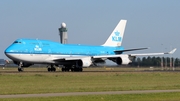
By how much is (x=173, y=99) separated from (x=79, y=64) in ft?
145

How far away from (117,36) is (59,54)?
55.0 ft

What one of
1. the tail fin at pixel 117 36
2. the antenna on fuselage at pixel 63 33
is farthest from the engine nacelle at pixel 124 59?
the antenna on fuselage at pixel 63 33

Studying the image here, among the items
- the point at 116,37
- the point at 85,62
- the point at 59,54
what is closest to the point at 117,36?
the point at 116,37

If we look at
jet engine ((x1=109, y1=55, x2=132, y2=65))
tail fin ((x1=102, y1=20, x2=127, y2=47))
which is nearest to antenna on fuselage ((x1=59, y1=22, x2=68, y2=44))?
tail fin ((x1=102, y1=20, x2=127, y2=47))

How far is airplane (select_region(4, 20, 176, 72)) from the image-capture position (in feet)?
211

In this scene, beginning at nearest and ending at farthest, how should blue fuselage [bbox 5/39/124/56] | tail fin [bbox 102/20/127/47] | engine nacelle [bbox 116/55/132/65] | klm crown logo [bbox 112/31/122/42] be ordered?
blue fuselage [bbox 5/39/124/56] → engine nacelle [bbox 116/55/132/65] → tail fin [bbox 102/20/127/47] → klm crown logo [bbox 112/31/122/42]

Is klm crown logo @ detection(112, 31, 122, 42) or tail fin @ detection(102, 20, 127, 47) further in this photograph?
klm crown logo @ detection(112, 31, 122, 42)

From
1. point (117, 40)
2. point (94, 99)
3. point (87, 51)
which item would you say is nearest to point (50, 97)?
point (94, 99)

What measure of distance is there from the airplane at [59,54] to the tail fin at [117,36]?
9.04 ft

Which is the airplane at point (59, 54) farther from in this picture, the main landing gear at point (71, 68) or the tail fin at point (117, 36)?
the tail fin at point (117, 36)

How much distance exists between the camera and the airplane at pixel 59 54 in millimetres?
64312

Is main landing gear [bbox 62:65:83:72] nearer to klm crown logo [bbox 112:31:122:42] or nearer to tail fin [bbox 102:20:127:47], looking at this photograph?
tail fin [bbox 102:20:127:47]

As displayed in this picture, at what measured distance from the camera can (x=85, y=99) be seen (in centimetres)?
2486

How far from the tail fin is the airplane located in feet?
9.04
